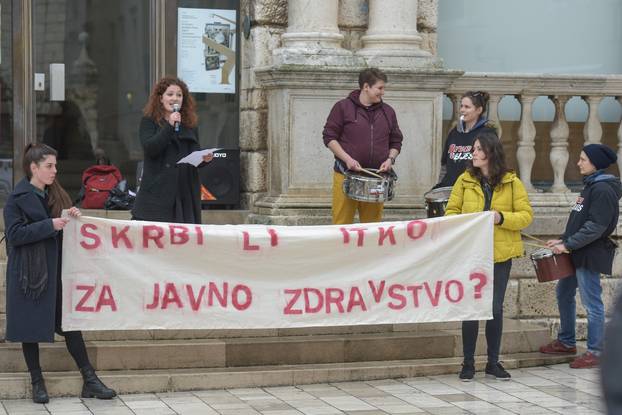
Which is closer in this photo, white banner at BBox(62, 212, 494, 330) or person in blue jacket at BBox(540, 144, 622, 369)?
white banner at BBox(62, 212, 494, 330)

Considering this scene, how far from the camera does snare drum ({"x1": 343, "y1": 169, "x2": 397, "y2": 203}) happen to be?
8664mm

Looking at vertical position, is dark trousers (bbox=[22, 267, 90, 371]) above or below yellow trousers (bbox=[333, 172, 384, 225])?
below

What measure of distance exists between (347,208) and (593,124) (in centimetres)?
305

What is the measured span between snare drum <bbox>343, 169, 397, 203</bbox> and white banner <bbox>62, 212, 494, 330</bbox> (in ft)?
1.98

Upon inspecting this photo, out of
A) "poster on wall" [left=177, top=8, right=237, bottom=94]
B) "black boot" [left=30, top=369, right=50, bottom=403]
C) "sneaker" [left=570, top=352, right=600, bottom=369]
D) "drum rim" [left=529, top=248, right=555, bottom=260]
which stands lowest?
"sneaker" [left=570, top=352, right=600, bottom=369]

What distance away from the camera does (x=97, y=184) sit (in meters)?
10.6

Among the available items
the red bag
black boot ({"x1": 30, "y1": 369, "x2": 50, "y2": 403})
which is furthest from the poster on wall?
black boot ({"x1": 30, "y1": 369, "x2": 50, "y2": 403})

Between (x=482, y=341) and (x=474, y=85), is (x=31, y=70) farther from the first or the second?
(x=482, y=341)

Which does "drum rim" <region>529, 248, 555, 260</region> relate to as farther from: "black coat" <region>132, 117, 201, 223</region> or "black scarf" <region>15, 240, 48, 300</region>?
"black scarf" <region>15, 240, 48, 300</region>

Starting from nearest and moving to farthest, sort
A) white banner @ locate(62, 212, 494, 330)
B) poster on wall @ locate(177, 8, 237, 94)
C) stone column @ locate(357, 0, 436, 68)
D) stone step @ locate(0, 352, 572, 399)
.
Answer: stone step @ locate(0, 352, 572, 399) → white banner @ locate(62, 212, 494, 330) → stone column @ locate(357, 0, 436, 68) → poster on wall @ locate(177, 8, 237, 94)

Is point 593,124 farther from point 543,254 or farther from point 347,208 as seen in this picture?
point 347,208

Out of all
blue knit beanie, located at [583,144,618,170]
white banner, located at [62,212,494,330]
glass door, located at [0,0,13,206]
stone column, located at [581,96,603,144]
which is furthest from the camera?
stone column, located at [581,96,603,144]

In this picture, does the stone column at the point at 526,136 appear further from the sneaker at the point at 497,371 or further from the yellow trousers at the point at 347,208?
the sneaker at the point at 497,371

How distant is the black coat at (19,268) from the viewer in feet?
23.3
